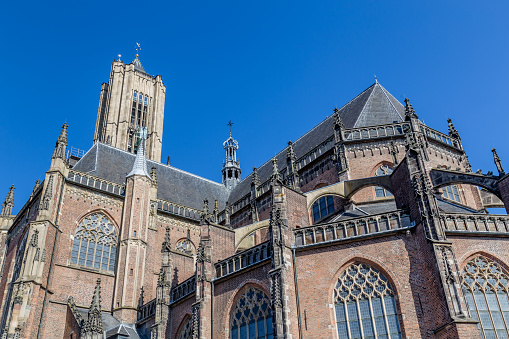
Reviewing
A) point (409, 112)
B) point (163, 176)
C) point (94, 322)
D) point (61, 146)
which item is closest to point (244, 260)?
point (94, 322)

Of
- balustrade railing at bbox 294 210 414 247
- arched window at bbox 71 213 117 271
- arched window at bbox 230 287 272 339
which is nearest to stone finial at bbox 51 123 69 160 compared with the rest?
arched window at bbox 71 213 117 271

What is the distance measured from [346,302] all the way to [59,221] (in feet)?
49.1

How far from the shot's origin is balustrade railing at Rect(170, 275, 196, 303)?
61.6ft

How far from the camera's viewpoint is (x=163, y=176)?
32.7m

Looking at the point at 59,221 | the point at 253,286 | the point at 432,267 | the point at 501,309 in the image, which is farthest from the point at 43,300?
the point at 501,309

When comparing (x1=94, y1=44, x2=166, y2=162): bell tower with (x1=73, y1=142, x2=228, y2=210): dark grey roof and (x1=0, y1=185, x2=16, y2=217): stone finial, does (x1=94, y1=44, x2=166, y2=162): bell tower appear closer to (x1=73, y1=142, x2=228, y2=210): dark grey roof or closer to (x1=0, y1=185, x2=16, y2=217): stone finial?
(x1=73, y1=142, x2=228, y2=210): dark grey roof

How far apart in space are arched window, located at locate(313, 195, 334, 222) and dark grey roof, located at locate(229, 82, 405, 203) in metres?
4.02

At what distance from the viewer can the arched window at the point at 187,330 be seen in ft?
59.1

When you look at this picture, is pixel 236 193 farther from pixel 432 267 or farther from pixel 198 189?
pixel 432 267

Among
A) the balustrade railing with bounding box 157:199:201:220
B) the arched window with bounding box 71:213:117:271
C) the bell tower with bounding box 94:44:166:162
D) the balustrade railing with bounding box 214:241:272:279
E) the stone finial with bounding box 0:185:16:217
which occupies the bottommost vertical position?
the balustrade railing with bounding box 214:241:272:279

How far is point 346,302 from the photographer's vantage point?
47.6ft

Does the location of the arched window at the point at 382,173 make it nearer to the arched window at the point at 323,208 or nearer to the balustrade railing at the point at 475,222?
the arched window at the point at 323,208

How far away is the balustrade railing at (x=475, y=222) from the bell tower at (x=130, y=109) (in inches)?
1301

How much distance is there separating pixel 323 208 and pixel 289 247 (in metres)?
7.73
